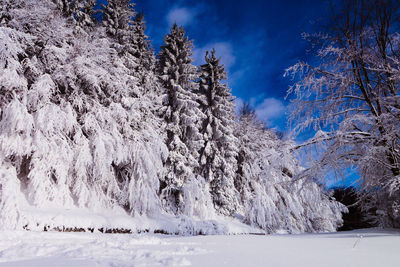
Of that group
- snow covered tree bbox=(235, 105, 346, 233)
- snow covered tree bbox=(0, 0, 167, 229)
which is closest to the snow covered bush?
snow covered tree bbox=(0, 0, 167, 229)

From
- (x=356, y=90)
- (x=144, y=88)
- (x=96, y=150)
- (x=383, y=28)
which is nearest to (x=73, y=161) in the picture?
(x=96, y=150)

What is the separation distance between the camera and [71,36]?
10.5 metres

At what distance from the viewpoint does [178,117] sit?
14320mm

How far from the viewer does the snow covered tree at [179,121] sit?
13.2 meters

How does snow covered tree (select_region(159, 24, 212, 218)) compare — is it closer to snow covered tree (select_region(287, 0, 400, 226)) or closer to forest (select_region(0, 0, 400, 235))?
forest (select_region(0, 0, 400, 235))

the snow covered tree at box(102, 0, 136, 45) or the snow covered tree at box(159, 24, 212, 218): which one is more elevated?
the snow covered tree at box(102, 0, 136, 45)

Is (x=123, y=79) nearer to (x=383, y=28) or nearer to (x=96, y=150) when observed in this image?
(x=96, y=150)

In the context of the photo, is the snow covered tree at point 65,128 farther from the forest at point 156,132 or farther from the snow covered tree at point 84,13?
the snow covered tree at point 84,13

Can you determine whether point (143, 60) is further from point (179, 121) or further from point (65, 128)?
point (65, 128)

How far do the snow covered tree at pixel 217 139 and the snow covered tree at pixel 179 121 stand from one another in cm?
154

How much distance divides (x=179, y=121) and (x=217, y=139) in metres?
4.16

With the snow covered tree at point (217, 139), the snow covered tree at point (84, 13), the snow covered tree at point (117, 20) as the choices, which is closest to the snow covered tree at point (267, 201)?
the snow covered tree at point (217, 139)

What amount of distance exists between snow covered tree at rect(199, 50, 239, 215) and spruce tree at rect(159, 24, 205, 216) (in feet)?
5.11

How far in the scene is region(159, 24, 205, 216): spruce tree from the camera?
1323cm
